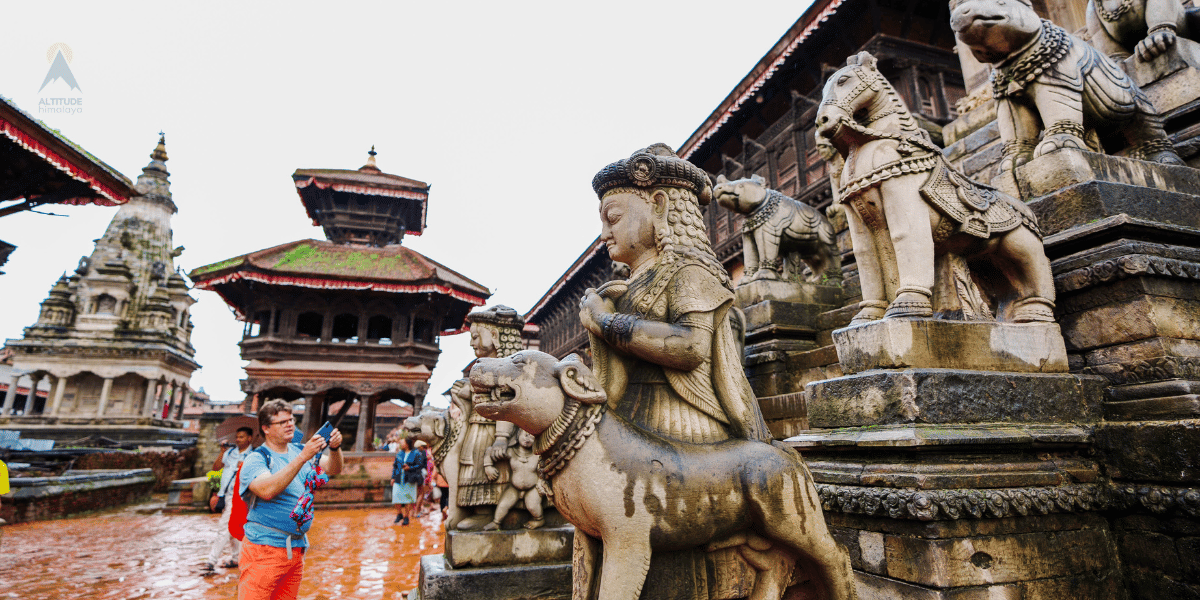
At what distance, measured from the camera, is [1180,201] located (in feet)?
11.0

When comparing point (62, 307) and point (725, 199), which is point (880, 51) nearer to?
point (725, 199)

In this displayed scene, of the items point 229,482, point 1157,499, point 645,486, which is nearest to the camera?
point 645,486

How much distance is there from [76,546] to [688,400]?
10.6m

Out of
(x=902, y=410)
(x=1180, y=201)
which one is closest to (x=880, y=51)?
(x=1180, y=201)

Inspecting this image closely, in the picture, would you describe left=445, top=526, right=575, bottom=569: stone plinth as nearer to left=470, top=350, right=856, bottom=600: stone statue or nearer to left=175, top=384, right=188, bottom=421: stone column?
left=470, top=350, right=856, bottom=600: stone statue

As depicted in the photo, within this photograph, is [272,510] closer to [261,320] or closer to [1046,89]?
[1046,89]

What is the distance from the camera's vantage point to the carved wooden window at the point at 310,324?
59.3 ft

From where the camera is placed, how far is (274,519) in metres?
3.16

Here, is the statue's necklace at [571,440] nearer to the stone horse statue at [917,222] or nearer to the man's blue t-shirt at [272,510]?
the stone horse statue at [917,222]

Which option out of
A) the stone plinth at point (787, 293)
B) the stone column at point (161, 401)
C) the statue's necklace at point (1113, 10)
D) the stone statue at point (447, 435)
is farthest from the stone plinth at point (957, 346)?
the stone column at point (161, 401)

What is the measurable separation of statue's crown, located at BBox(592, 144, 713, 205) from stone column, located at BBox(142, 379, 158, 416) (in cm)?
3238

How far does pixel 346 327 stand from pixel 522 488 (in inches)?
713

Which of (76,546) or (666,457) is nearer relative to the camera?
(666,457)

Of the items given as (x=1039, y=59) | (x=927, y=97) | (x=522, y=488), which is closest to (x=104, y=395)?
(x=522, y=488)
